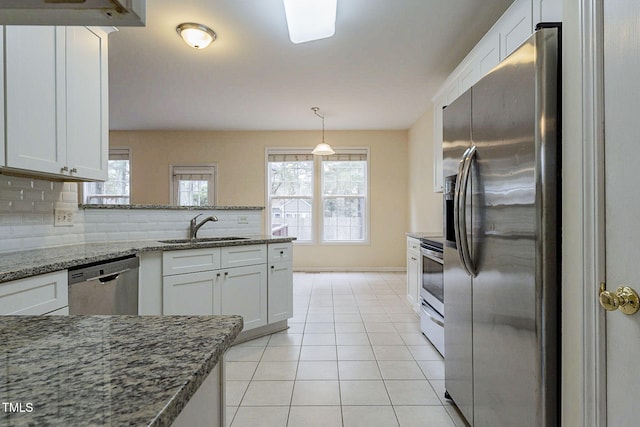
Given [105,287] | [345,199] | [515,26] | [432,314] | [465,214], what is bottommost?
[432,314]

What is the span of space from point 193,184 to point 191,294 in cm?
432

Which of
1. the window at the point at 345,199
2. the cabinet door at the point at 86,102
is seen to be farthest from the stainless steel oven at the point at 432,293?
the window at the point at 345,199

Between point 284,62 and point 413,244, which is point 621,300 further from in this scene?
point 284,62

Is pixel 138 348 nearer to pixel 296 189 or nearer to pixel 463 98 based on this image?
pixel 463 98

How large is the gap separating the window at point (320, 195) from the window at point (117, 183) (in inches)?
105

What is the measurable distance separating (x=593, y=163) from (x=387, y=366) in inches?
73.7

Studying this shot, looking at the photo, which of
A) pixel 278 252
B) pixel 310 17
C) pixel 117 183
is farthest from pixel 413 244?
pixel 117 183

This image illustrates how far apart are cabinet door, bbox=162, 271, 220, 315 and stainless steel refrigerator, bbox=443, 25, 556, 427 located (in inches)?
67.7

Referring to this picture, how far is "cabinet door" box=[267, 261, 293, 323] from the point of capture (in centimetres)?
290

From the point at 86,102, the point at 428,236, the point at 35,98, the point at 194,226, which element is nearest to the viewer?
the point at 35,98

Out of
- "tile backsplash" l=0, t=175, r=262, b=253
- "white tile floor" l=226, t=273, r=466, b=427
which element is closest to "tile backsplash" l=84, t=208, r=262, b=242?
"tile backsplash" l=0, t=175, r=262, b=253

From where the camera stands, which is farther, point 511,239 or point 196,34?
point 196,34

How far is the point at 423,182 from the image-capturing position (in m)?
5.13

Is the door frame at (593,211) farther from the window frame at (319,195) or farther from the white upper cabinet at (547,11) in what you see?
the window frame at (319,195)
